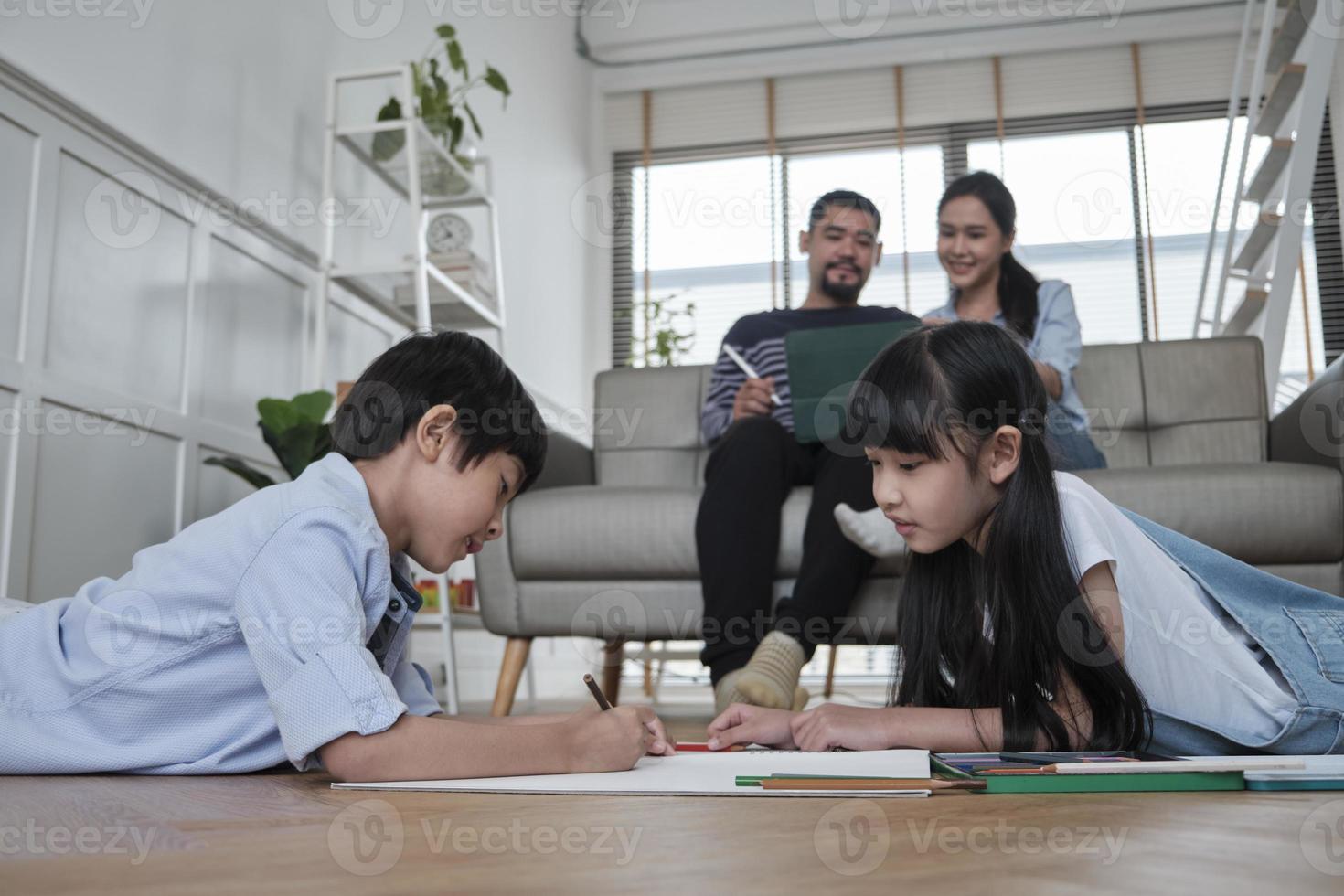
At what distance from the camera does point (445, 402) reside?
3.04ft

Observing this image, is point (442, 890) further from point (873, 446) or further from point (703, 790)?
point (873, 446)

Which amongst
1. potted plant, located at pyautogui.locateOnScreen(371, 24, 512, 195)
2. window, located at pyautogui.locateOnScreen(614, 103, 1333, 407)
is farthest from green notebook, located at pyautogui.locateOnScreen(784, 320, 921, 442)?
window, located at pyautogui.locateOnScreen(614, 103, 1333, 407)

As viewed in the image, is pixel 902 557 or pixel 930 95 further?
pixel 930 95

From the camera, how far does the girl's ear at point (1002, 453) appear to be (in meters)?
0.99

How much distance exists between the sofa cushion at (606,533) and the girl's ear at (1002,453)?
864 millimetres

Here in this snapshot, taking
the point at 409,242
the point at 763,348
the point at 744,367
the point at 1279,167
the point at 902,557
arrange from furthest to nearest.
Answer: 1. the point at 409,242
2. the point at 1279,167
3. the point at 763,348
4. the point at 744,367
5. the point at 902,557

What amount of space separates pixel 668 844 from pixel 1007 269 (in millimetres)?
1842

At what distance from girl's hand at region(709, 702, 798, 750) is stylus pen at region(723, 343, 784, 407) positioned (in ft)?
3.29

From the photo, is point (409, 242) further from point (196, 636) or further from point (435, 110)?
point (196, 636)

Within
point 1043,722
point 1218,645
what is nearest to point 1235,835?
point 1043,722

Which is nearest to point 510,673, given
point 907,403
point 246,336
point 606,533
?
point 606,533

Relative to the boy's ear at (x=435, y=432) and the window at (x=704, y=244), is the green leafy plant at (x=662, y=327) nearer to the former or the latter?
the window at (x=704, y=244)

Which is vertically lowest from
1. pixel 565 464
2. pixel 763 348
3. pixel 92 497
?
pixel 92 497

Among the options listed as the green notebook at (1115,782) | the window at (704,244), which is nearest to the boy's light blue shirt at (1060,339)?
the green notebook at (1115,782)
